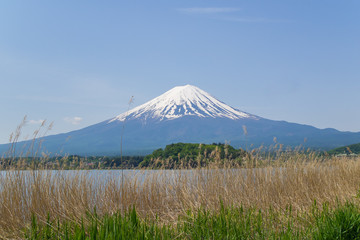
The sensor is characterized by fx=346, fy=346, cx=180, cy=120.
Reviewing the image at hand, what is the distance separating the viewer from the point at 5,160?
621cm

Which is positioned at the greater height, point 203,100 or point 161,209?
point 203,100

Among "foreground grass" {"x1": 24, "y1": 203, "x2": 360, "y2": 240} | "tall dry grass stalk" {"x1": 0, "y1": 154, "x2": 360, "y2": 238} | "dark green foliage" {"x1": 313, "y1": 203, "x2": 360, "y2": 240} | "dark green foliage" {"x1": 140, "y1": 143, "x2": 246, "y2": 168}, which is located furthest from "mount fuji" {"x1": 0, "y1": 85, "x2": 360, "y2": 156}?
"dark green foliage" {"x1": 313, "y1": 203, "x2": 360, "y2": 240}

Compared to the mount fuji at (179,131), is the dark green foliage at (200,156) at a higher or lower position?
lower

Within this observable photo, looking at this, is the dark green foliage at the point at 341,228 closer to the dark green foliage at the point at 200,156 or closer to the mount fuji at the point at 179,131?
the dark green foliage at the point at 200,156

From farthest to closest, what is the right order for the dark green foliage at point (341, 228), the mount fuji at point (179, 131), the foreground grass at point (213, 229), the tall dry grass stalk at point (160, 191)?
the mount fuji at point (179, 131)
the tall dry grass stalk at point (160, 191)
the dark green foliage at point (341, 228)
the foreground grass at point (213, 229)

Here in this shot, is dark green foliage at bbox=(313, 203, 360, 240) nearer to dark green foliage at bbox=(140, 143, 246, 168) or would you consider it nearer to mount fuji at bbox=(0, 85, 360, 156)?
dark green foliage at bbox=(140, 143, 246, 168)

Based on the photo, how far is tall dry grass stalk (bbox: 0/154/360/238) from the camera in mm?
5645

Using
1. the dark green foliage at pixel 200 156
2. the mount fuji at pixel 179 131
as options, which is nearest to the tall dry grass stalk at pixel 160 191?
the dark green foliage at pixel 200 156

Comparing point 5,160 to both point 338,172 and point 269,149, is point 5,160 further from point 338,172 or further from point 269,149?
point 338,172

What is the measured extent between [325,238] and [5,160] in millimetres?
5337

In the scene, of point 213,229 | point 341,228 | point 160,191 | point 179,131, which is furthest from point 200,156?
point 179,131

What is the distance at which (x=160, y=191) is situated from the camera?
705 cm

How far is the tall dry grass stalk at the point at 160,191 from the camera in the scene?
5645mm

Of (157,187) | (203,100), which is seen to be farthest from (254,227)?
(203,100)
